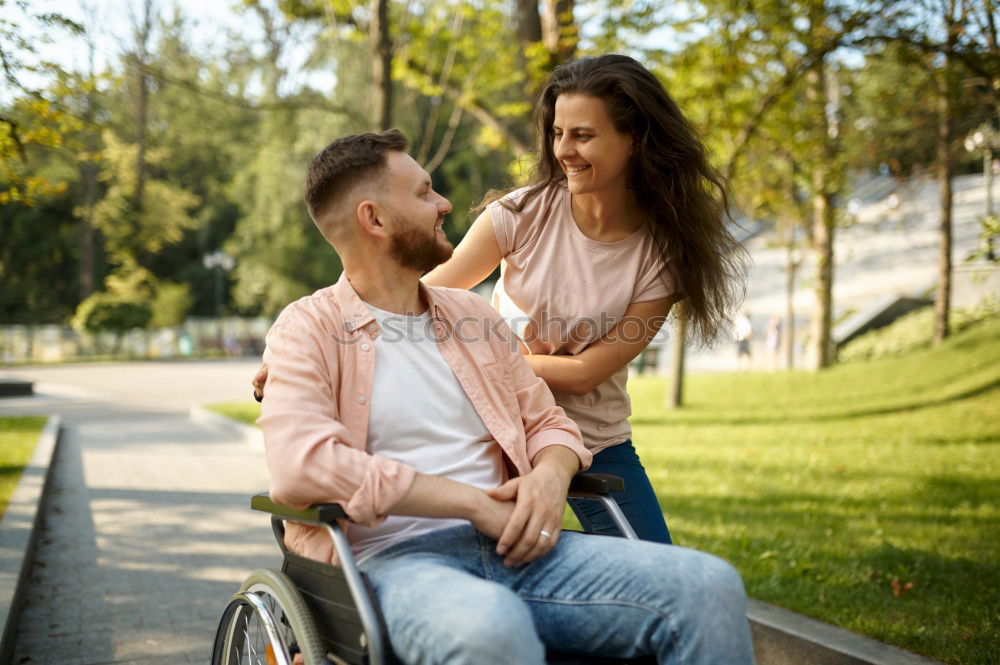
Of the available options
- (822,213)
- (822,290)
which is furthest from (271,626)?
(822,290)

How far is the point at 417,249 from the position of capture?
2404 mm

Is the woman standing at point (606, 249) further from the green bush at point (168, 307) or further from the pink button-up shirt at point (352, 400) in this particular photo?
the green bush at point (168, 307)

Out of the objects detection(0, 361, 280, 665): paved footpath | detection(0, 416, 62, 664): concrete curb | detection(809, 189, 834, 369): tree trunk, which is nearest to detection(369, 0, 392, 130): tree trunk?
detection(0, 361, 280, 665): paved footpath

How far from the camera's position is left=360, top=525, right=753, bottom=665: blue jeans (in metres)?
1.82

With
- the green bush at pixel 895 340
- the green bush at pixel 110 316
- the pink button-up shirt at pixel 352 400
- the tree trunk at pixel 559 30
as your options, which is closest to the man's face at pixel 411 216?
the pink button-up shirt at pixel 352 400

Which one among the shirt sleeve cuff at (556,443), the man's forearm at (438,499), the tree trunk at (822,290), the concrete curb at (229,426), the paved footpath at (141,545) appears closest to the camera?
the man's forearm at (438,499)

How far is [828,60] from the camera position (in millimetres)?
11969

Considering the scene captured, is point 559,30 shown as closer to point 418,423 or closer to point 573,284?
point 573,284

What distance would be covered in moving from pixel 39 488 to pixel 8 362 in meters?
30.4

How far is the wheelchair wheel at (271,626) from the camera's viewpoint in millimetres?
2002

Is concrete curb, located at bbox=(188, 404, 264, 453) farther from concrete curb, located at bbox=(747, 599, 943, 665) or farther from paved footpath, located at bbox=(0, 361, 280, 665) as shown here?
concrete curb, located at bbox=(747, 599, 943, 665)

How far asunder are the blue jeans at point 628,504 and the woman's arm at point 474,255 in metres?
0.70

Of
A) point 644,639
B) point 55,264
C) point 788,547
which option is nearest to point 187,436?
point 788,547

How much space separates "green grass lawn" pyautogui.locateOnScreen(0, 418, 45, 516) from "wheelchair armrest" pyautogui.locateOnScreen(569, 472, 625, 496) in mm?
4818
